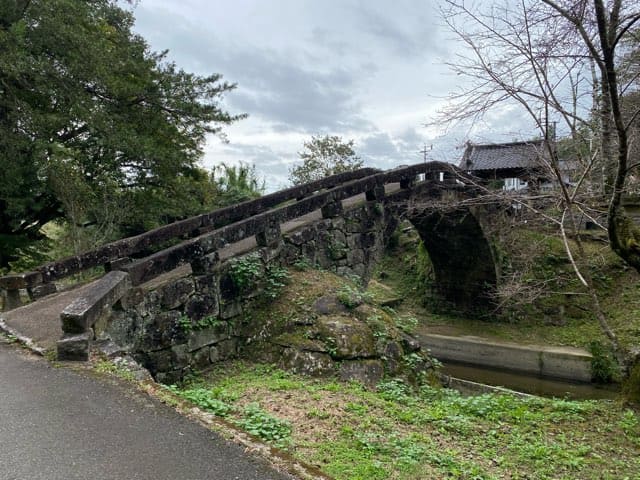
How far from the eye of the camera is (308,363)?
487cm

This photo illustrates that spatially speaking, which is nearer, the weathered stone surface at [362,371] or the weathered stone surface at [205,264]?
the weathered stone surface at [362,371]

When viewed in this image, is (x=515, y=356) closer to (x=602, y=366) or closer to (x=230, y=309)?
(x=602, y=366)

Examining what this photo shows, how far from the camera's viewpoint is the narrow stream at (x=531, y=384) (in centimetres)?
1052

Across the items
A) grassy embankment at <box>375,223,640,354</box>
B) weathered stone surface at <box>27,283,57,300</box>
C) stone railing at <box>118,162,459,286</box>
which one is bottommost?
grassy embankment at <box>375,223,640,354</box>

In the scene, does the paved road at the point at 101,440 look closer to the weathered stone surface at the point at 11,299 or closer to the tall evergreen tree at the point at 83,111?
the weathered stone surface at the point at 11,299

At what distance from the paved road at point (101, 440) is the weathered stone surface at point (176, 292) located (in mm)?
1583

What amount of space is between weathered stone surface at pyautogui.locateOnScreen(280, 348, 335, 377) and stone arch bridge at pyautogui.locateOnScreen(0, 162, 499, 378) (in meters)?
0.85

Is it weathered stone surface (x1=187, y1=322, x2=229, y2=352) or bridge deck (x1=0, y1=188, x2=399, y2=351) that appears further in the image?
weathered stone surface (x1=187, y1=322, x2=229, y2=352)

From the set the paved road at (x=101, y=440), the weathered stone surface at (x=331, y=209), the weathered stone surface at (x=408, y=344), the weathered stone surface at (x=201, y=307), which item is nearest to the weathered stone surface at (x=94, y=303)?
the paved road at (x=101, y=440)

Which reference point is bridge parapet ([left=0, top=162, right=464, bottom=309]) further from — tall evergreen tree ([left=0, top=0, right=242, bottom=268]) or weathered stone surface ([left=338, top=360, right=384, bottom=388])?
tall evergreen tree ([left=0, top=0, right=242, bottom=268])

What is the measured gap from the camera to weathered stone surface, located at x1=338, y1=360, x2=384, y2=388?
4824 millimetres

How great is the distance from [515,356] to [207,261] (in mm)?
10559

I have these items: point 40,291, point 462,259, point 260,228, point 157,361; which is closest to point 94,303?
point 157,361

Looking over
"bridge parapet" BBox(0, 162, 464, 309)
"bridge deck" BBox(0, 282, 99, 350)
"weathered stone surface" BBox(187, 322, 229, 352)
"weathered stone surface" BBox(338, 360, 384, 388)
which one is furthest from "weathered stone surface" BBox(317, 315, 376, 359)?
"bridge deck" BBox(0, 282, 99, 350)
